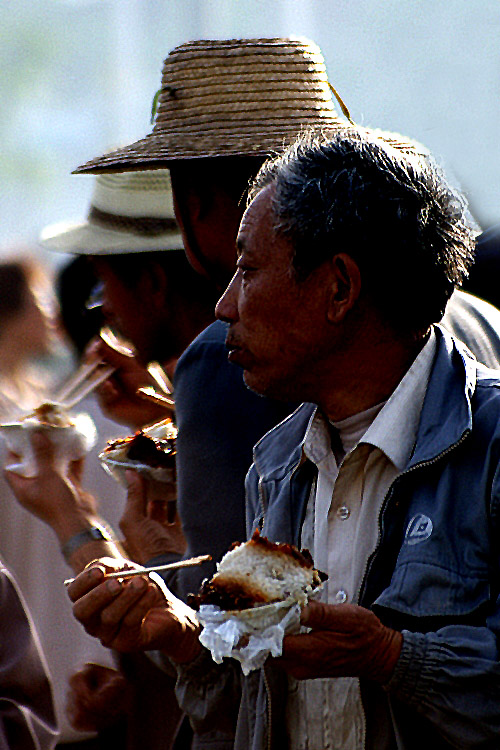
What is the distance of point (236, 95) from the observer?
3.15m

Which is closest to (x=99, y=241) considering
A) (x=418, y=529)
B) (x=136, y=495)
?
(x=136, y=495)

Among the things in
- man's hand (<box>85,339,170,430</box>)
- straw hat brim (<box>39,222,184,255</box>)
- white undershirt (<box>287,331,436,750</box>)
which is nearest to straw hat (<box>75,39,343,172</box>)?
straw hat brim (<box>39,222,184,255</box>)

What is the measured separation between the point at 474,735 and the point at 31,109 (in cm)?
547

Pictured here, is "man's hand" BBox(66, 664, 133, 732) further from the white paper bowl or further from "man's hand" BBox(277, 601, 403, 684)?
"man's hand" BBox(277, 601, 403, 684)

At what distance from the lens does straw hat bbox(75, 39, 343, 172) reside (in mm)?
3094

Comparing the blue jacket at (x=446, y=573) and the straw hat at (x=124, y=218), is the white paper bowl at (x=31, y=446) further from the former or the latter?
the blue jacket at (x=446, y=573)

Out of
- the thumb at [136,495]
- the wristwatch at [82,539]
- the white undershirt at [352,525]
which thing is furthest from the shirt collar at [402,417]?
the thumb at [136,495]

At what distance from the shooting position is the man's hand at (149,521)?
3.45m

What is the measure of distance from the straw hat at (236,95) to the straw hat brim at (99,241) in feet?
1.84

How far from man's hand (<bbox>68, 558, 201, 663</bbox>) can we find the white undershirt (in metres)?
0.25

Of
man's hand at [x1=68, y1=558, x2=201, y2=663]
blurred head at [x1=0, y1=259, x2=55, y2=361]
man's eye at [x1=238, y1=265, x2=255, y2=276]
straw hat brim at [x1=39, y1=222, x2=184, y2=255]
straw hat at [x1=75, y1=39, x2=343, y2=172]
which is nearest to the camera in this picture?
man's hand at [x1=68, y1=558, x2=201, y2=663]

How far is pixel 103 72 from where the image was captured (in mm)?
6816

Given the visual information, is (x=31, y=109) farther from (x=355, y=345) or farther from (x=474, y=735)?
(x=474, y=735)

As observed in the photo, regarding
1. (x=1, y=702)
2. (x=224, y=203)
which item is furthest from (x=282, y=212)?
(x=1, y=702)
